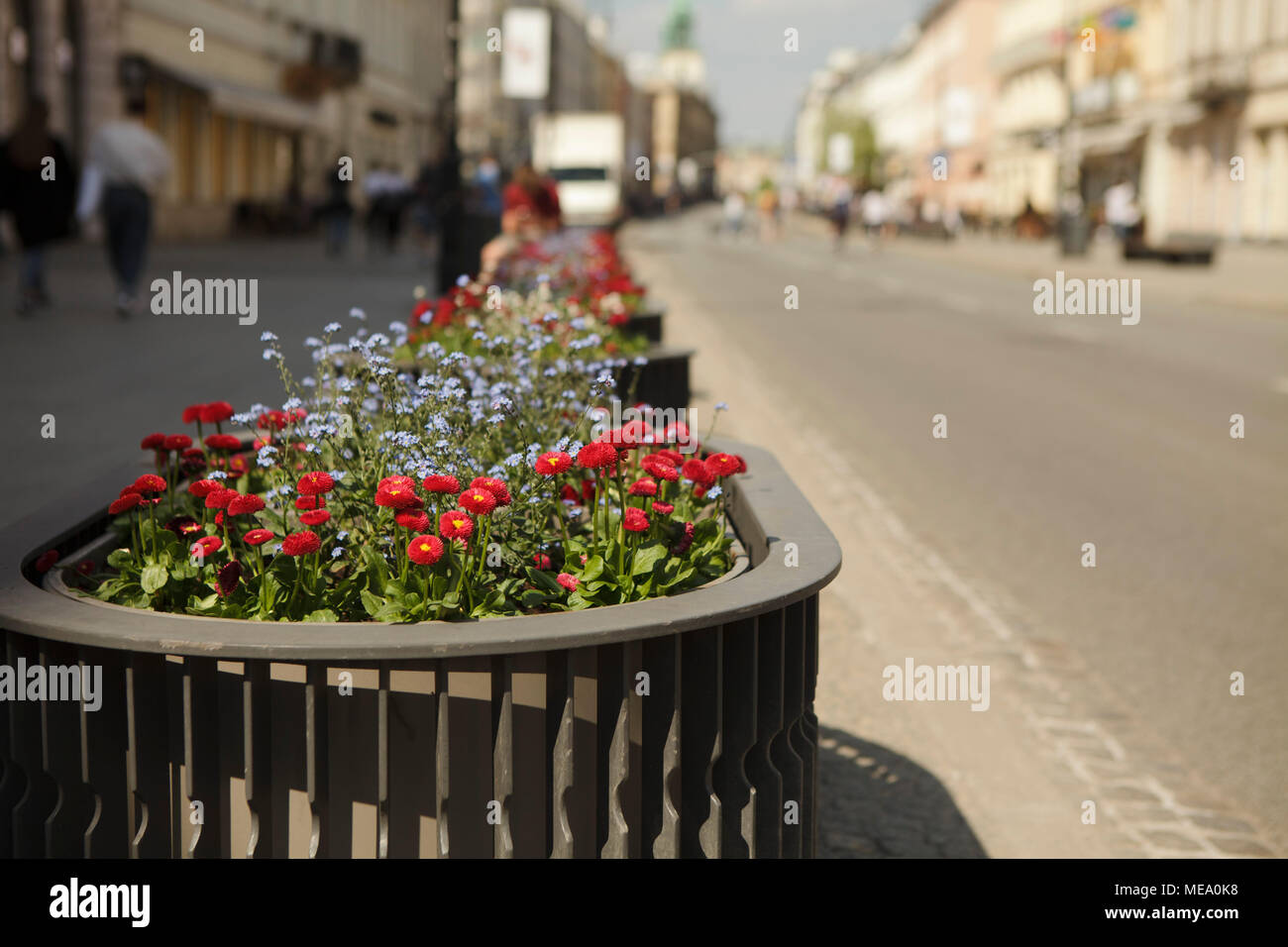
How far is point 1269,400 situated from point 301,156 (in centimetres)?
3646

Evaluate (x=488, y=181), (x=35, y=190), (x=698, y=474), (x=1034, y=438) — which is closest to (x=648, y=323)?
(x=1034, y=438)

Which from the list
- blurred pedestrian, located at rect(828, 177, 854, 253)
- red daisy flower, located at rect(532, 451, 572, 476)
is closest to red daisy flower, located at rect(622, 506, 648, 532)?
red daisy flower, located at rect(532, 451, 572, 476)

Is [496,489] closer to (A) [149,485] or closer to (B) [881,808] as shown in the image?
(A) [149,485]

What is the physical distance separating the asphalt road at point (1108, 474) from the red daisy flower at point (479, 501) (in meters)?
2.14

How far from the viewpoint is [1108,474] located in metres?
9.15

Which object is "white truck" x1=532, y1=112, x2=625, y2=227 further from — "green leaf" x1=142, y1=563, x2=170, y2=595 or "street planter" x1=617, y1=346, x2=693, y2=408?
"green leaf" x1=142, y1=563, x2=170, y2=595

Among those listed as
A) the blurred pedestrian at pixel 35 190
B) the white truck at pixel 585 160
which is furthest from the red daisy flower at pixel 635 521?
the white truck at pixel 585 160

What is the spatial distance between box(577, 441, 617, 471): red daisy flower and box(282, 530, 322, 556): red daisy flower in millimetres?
489

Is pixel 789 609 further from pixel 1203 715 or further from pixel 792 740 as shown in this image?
pixel 1203 715

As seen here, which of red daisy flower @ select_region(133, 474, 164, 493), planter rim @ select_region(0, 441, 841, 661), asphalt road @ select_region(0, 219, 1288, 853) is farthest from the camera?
asphalt road @ select_region(0, 219, 1288, 853)

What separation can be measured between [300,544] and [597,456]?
539 mm

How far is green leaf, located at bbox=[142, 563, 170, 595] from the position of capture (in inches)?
111
